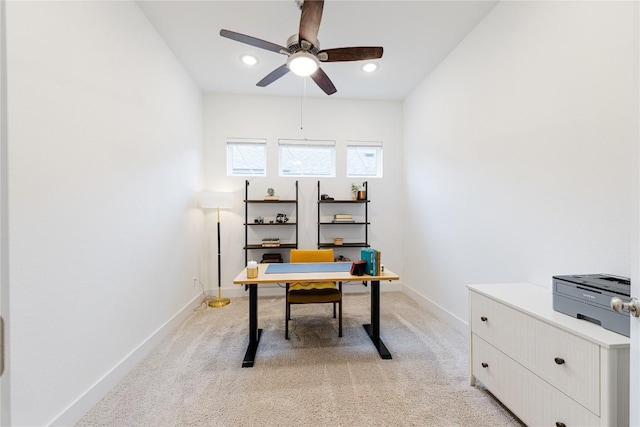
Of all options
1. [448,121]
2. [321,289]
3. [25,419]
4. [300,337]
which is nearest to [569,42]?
[448,121]

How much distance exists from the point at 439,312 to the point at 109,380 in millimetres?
3260

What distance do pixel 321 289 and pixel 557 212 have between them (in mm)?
2035

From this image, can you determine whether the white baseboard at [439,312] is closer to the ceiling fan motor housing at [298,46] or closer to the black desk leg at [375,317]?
the black desk leg at [375,317]

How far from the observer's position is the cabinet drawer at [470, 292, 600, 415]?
122 cm

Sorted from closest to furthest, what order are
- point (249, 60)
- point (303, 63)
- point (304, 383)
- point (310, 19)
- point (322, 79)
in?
point (310, 19)
point (304, 383)
point (303, 63)
point (322, 79)
point (249, 60)

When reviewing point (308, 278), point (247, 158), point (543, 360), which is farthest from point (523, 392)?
point (247, 158)

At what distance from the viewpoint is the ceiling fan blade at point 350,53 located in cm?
216

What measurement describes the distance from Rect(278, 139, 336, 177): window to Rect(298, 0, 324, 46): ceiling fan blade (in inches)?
86.7

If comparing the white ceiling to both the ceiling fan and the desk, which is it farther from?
the desk

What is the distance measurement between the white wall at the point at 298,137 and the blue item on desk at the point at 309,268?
1.33 metres

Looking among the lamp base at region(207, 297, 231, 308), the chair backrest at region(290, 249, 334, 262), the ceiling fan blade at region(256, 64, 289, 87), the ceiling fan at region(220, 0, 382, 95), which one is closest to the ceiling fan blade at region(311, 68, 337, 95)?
the ceiling fan at region(220, 0, 382, 95)

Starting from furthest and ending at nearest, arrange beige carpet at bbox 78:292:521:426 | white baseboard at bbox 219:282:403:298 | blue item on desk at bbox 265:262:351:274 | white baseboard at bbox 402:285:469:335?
white baseboard at bbox 219:282:403:298 < white baseboard at bbox 402:285:469:335 < blue item on desk at bbox 265:262:351:274 < beige carpet at bbox 78:292:521:426

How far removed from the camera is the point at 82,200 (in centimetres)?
172

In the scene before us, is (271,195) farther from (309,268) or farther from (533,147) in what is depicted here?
(533,147)
